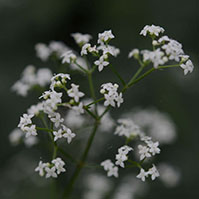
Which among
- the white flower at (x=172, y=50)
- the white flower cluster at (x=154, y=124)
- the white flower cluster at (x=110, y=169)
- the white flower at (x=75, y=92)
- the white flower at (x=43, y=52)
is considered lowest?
the white flower cluster at (x=110, y=169)

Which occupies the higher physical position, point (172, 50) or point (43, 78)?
point (43, 78)

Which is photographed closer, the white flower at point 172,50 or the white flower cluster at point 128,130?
the white flower at point 172,50

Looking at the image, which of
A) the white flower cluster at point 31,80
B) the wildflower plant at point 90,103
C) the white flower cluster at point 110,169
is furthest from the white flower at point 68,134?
the white flower cluster at point 31,80

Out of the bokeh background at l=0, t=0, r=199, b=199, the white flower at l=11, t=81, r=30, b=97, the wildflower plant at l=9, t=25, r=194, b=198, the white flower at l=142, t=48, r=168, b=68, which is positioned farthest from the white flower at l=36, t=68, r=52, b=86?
the white flower at l=142, t=48, r=168, b=68

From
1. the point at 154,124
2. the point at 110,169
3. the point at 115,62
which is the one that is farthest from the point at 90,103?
the point at 115,62

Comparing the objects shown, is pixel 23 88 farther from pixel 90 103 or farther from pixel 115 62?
pixel 115 62

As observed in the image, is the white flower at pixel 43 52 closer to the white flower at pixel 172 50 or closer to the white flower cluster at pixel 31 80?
the white flower cluster at pixel 31 80

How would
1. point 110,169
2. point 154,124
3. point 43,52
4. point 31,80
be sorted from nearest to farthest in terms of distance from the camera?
point 110,169 < point 31,80 < point 43,52 < point 154,124

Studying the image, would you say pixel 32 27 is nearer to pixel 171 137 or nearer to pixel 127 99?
pixel 127 99

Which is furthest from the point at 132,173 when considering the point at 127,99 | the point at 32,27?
the point at 32,27
